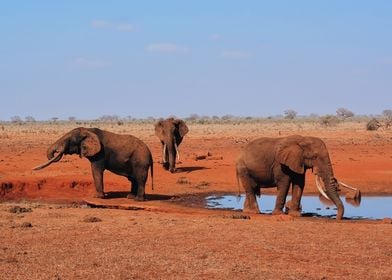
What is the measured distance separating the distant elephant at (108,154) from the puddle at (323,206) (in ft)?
7.30

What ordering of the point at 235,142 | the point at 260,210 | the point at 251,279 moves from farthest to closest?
the point at 235,142 < the point at 260,210 < the point at 251,279

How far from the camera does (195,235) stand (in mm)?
13391

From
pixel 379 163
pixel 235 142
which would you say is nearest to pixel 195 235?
pixel 379 163

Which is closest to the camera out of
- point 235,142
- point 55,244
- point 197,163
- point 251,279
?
point 251,279

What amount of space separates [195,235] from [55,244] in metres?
2.67

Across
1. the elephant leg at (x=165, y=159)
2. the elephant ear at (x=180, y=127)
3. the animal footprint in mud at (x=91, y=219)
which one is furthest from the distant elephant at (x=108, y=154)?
the elephant ear at (x=180, y=127)

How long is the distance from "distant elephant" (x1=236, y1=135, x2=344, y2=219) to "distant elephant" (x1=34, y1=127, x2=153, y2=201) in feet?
10.2

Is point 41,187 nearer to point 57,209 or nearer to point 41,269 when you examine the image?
point 57,209

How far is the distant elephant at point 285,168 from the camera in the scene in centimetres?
1711

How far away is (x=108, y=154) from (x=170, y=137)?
27.7ft

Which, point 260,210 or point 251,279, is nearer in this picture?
point 251,279

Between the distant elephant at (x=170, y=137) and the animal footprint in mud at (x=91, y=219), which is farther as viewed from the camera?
the distant elephant at (x=170, y=137)

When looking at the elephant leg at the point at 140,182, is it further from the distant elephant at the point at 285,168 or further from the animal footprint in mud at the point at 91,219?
the animal footprint in mud at the point at 91,219

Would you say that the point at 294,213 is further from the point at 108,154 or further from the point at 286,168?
the point at 108,154
